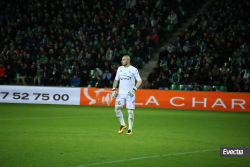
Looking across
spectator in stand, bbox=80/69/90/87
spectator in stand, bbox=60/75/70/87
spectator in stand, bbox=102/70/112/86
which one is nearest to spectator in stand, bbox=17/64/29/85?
spectator in stand, bbox=60/75/70/87

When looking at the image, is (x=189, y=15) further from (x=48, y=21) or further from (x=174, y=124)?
(x=174, y=124)

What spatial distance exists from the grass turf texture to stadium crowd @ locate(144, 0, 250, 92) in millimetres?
6830

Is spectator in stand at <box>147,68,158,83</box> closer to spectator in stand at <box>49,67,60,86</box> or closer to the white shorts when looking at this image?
spectator in stand at <box>49,67,60,86</box>

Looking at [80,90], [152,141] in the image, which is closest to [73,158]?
[152,141]

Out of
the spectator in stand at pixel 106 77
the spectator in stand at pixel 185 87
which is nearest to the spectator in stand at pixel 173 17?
the spectator in stand at pixel 106 77

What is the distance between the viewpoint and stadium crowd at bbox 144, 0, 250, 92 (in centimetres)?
2050

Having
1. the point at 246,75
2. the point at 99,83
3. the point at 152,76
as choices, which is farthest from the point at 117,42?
the point at 246,75

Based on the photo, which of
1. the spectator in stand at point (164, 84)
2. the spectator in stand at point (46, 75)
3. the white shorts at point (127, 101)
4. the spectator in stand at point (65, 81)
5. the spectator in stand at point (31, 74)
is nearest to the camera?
the white shorts at point (127, 101)

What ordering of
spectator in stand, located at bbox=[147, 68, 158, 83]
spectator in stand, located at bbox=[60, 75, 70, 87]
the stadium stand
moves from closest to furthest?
the stadium stand → spectator in stand, located at bbox=[147, 68, 158, 83] → spectator in stand, located at bbox=[60, 75, 70, 87]

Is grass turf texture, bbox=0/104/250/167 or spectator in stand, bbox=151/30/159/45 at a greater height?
spectator in stand, bbox=151/30/159/45

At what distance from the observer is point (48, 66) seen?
78.7ft

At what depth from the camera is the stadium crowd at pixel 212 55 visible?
20500 mm
